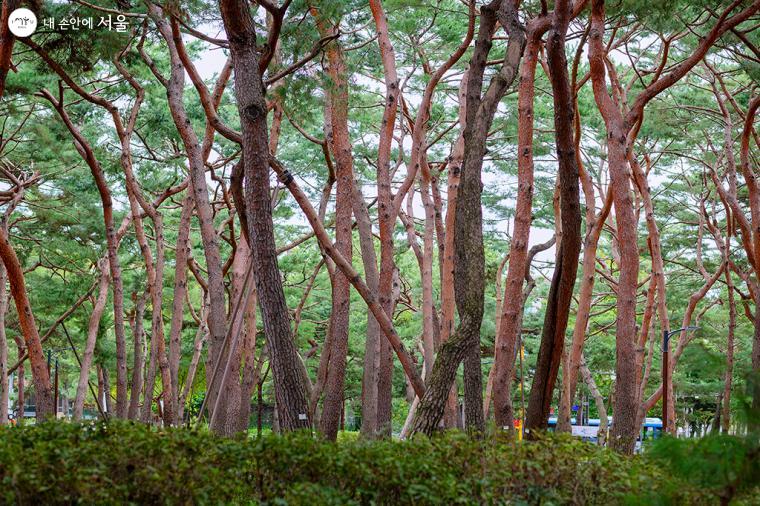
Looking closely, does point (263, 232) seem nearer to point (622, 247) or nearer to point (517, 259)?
point (517, 259)

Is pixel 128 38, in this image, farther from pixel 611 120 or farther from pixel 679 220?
pixel 679 220

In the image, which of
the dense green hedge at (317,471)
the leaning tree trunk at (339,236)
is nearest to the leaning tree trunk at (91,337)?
the leaning tree trunk at (339,236)

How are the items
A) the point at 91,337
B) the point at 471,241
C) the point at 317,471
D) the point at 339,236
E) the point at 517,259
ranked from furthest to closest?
the point at 91,337, the point at 339,236, the point at 517,259, the point at 471,241, the point at 317,471

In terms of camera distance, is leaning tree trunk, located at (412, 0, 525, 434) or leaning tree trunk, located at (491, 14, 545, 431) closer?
leaning tree trunk, located at (412, 0, 525, 434)

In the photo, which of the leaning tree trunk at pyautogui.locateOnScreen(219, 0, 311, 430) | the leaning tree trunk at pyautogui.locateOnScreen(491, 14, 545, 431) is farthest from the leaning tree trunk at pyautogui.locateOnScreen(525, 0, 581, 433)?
the leaning tree trunk at pyautogui.locateOnScreen(219, 0, 311, 430)

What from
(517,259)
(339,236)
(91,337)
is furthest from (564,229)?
(91,337)

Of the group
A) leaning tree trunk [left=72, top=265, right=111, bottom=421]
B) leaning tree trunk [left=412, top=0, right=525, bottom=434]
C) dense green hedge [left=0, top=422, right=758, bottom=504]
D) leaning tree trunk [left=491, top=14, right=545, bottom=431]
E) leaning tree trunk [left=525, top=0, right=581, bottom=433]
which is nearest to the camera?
dense green hedge [left=0, top=422, right=758, bottom=504]

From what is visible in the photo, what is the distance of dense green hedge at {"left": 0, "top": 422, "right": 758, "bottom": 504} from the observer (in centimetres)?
421

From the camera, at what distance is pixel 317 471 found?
192 inches

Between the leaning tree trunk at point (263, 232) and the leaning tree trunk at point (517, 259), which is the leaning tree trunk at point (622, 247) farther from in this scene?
the leaning tree trunk at point (263, 232)

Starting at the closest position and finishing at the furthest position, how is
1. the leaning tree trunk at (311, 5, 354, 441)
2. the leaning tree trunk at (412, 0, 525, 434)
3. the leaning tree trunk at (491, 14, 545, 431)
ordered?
1. the leaning tree trunk at (412, 0, 525, 434)
2. the leaning tree trunk at (491, 14, 545, 431)
3. the leaning tree trunk at (311, 5, 354, 441)

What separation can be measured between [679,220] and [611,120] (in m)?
12.6

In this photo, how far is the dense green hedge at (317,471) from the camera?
421cm

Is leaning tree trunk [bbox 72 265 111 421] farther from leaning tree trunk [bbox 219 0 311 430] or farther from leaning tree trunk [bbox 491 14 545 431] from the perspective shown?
leaning tree trunk [bbox 219 0 311 430]
